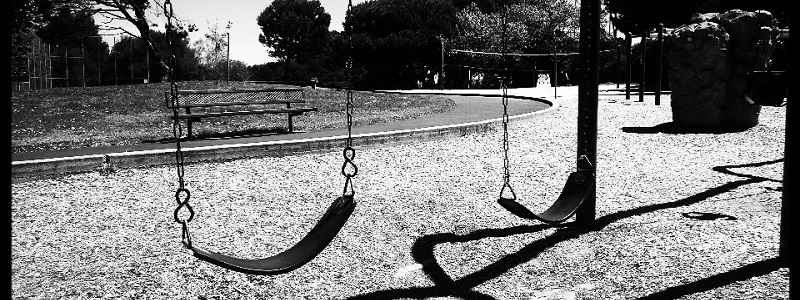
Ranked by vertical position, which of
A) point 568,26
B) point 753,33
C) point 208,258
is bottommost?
point 208,258

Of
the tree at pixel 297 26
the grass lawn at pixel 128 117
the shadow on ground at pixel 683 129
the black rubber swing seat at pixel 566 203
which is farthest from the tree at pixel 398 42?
the black rubber swing seat at pixel 566 203

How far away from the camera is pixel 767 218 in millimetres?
5383

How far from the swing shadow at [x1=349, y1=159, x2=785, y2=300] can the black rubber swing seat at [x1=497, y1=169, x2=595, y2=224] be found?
306 mm

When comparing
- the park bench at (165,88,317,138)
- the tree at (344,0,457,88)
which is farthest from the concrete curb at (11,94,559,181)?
the tree at (344,0,457,88)

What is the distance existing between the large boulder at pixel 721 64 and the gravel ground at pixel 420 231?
2.45 meters

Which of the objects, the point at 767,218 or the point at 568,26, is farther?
the point at 568,26

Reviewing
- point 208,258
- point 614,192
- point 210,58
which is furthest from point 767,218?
point 210,58

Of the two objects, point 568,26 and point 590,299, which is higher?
point 568,26

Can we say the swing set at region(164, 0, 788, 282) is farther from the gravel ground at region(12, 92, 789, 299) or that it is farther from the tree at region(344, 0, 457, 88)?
the tree at region(344, 0, 457, 88)

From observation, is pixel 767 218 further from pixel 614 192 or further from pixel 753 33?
pixel 753 33

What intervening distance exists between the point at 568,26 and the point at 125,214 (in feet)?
133

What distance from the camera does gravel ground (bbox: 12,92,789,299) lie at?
12.9ft

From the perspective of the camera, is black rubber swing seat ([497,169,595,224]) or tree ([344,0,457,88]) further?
tree ([344,0,457,88])

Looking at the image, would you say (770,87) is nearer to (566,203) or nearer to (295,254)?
(566,203)
